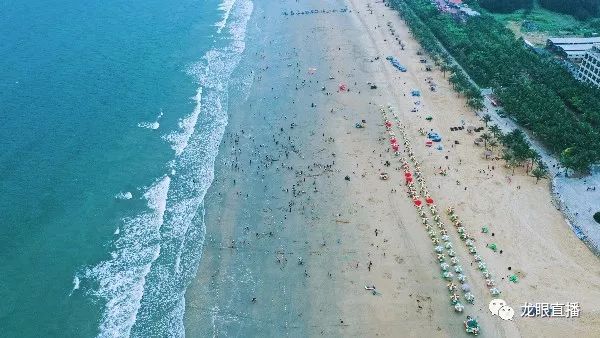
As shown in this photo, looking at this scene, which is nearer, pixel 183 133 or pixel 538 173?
pixel 538 173

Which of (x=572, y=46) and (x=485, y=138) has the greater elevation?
(x=572, y=46)

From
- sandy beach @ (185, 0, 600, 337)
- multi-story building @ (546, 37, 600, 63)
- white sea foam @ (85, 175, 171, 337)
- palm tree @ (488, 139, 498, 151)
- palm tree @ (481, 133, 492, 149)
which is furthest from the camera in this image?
multi-story building @ (546, 37, 600, 63)

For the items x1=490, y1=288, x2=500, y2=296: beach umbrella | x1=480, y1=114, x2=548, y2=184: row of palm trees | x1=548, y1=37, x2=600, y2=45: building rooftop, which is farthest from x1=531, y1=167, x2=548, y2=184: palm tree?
x1=548, y1=37, x2=600, y2=45: building rooftop

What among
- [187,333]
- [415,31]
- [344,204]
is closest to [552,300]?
[344,204]

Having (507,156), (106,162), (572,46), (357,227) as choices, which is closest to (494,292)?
(357,227)

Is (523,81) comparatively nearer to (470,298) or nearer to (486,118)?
(486,118)

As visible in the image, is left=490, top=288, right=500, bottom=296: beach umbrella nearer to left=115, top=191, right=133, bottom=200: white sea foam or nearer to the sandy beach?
the sandy beach
